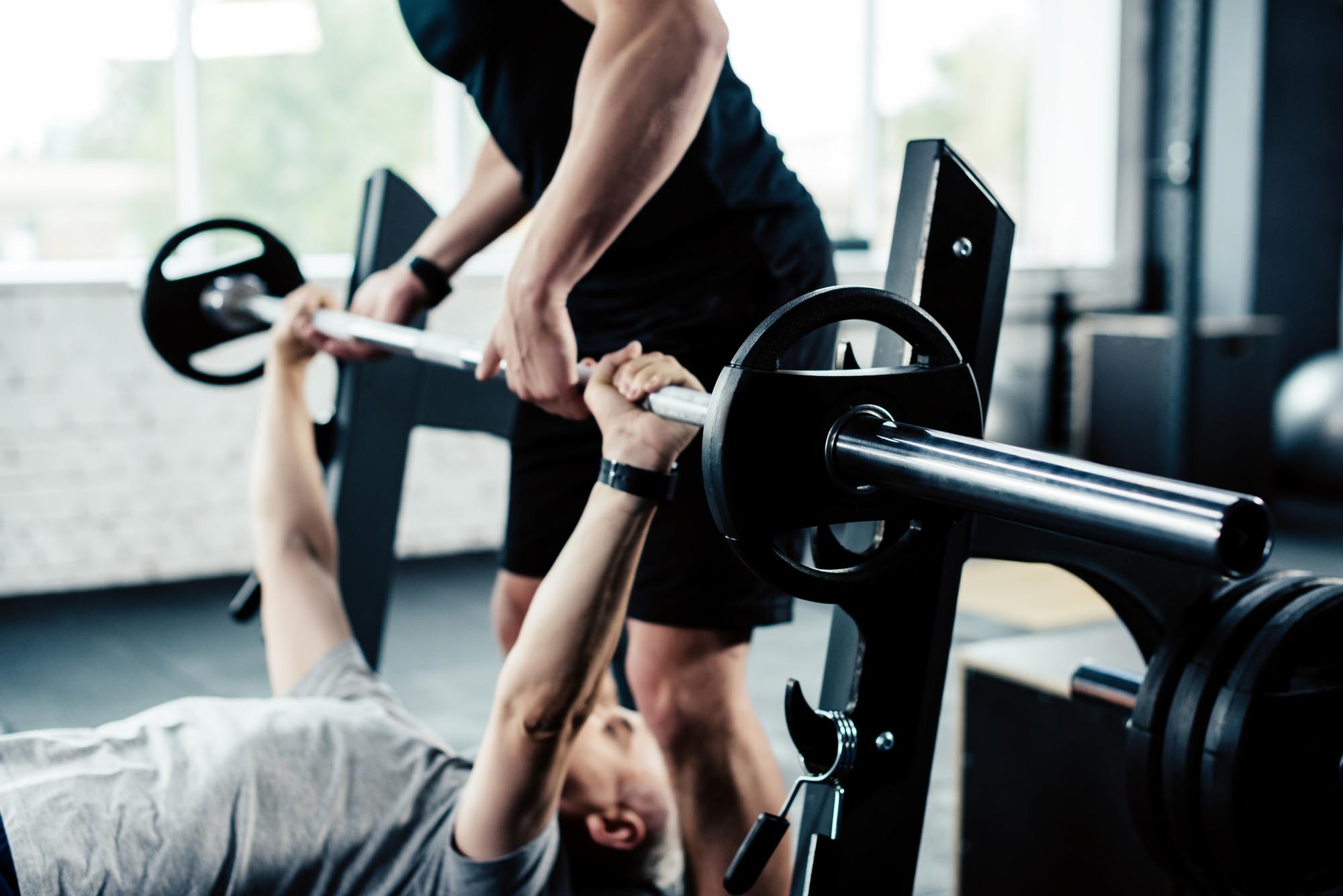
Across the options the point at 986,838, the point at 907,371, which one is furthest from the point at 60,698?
the point at 907,371

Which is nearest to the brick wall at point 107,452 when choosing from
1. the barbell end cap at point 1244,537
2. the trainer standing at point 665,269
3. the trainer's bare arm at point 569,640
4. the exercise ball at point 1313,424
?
the trainer standing at point 665,269

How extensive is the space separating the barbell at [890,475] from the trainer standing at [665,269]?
38cm

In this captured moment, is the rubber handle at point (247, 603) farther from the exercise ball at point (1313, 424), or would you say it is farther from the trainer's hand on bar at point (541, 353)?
the exercise ball at point (1313, 424)

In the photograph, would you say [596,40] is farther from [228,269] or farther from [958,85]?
[958,85]

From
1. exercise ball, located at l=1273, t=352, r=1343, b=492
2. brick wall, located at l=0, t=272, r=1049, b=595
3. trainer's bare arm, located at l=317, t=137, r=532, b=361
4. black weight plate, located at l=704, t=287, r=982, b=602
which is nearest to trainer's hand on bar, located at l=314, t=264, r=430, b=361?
trainer's bare arm, located at l=317, t=137, r=532, b=361

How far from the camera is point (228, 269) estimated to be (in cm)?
198

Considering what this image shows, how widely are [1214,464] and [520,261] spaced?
4557 mm

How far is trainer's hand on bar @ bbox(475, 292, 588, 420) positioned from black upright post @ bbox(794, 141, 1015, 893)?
34 centimetres

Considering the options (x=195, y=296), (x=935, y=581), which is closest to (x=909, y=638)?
(x=935, y=581)

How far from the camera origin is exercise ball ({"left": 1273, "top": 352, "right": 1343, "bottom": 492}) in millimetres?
5121

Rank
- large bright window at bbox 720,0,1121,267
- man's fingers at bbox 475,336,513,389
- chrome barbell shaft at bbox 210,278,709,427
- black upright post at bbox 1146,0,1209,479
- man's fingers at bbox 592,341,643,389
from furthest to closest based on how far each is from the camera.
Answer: large bright window at bbox 720,0,1121,267
black upright post at bbox 1146,0,1209,479
man's fingers at bbox 475,336,513,389
man's fingers at bbox 592,341,643,389
chrome barbell shaft at bbox 210,278,709,427

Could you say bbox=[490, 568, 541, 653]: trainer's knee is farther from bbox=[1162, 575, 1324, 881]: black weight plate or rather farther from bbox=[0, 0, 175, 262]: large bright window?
bbox=[0, 0, 175, 262]: large bright window

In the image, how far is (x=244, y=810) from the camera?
1.23 m

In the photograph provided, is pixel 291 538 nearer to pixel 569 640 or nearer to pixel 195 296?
pixel 195 296
